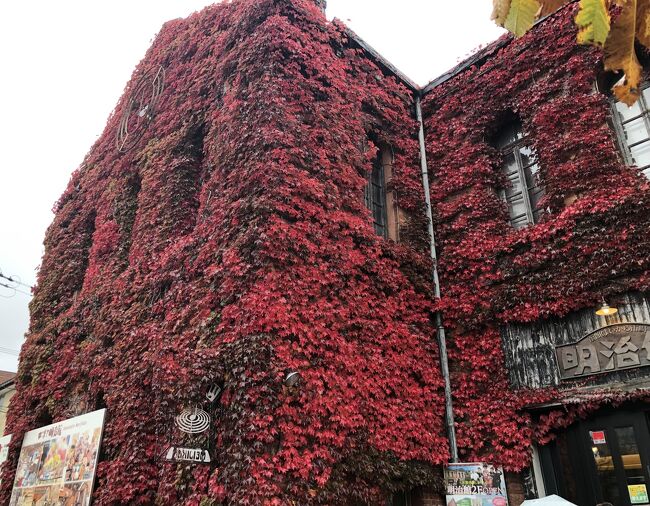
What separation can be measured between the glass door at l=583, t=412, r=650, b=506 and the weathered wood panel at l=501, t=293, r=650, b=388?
1.82ft

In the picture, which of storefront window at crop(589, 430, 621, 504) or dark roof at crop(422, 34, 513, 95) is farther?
dark roof at crop(422, 34, 513, 95)

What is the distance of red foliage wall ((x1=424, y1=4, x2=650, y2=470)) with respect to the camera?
282 inches

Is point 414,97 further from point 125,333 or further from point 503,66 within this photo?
point 125,333

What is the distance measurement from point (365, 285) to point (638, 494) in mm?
4334

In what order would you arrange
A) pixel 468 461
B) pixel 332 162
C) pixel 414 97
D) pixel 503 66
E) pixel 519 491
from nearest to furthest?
1. pixel 519 491
2. pixel 468 461
3. pixel 332 162
4. pixel 503 66
5. pixel 414 97

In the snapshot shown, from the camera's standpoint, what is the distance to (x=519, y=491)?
23.3ft

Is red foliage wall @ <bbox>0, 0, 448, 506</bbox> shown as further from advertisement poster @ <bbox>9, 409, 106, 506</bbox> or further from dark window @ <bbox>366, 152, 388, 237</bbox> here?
dark window @ <bbox>366, 152, 388, 237</bbox>

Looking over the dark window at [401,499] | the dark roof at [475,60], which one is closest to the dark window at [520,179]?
the dark roof at [475,60]

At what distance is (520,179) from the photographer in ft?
29.9

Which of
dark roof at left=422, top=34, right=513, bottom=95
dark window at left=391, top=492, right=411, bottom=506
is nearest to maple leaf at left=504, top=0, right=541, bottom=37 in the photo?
dark window at left=391, top=492, right=411, bottom=506

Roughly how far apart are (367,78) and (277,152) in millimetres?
3776

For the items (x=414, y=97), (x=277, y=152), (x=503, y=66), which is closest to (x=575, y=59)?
(x=503, y=66)

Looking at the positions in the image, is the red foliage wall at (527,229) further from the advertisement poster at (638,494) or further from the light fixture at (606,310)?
the advertisement poster at (638,494)

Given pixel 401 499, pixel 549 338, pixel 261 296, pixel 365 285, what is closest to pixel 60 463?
pixel 261 296
